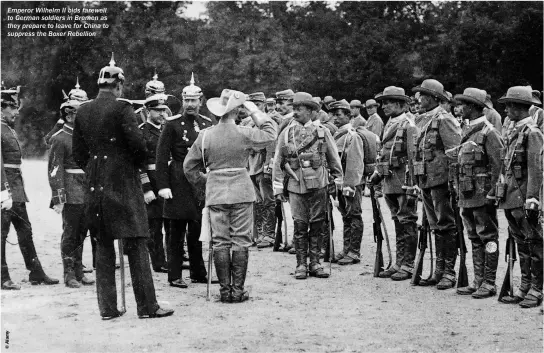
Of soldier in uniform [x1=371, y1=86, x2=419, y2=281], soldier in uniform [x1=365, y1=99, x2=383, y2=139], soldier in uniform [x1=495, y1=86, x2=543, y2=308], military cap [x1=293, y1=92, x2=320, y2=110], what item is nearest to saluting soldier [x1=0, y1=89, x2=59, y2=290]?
military cap [x1=293, y1=92, x2=320, y2=110]

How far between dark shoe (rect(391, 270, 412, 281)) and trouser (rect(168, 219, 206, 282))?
242cm

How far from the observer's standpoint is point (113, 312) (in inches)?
320

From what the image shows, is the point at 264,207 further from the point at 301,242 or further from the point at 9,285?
the point at 9,285

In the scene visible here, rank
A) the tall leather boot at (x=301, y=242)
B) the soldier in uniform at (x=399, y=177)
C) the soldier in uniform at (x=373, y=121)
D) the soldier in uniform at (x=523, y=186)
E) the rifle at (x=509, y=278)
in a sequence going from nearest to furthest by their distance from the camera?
the soldier in uniform at (x=523, y=186) < the rifle at (x=509, y=278) < the soldier in uniform at (x=399, y=177) < the tall leather boot at (x=301, y=242) < the soldier in uniform at (x=373, y=121)

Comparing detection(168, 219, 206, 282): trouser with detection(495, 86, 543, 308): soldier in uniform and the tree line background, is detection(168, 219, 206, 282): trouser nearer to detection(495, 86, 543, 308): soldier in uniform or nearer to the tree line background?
detection(495, 86, 543, 308): soldier in uniform

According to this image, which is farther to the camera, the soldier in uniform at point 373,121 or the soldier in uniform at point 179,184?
the soldier in uniform at point 373,121

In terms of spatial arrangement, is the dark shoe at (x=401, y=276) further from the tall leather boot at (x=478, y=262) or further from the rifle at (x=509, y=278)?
the rifle at (x=509, y=278)

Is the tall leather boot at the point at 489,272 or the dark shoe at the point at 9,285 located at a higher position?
the tall leather boot at the point at 489,272

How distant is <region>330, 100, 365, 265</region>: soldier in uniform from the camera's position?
11906 millimetres

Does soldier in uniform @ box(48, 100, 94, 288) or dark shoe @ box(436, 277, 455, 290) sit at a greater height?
soldier in uniform @ box(48, 100, 94, 288)

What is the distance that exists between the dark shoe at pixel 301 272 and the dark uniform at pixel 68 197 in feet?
8.50

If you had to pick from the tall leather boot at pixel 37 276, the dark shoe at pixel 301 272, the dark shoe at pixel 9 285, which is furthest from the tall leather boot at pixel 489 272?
the dark shoe at pixel 9 285

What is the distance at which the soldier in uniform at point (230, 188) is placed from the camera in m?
9.10

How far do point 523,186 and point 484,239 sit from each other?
35.4 inches
